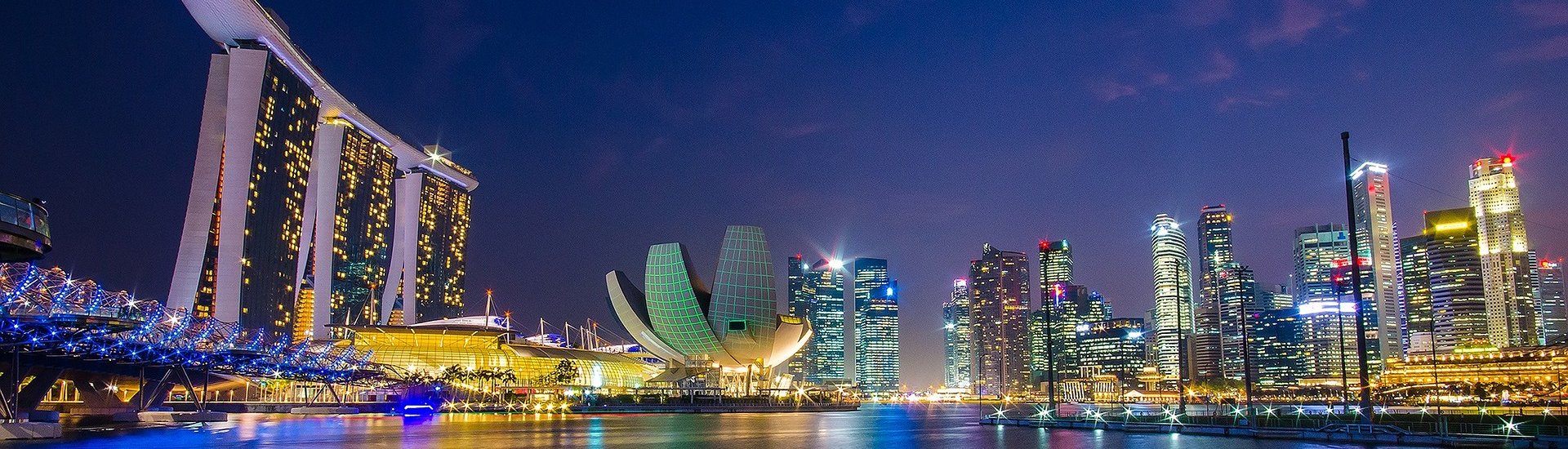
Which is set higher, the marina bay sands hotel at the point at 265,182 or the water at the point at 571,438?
the marina bay sands hotel at the point at 265,182

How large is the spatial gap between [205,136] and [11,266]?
61.2 metres

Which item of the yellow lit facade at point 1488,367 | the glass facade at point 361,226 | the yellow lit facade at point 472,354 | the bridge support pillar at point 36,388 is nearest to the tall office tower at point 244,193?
the yellow lit facade at point 472,354

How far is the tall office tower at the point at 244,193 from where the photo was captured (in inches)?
3954

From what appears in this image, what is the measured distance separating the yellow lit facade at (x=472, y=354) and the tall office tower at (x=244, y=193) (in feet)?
40.3

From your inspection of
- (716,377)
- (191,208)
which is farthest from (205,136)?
(716,377)

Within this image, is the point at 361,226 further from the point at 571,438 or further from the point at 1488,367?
the point at 1488,367

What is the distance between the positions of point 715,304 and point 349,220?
81.3m

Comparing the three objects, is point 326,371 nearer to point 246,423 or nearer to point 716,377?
point 246,423

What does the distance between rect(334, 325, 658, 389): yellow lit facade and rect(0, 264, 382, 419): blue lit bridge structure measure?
30231mm

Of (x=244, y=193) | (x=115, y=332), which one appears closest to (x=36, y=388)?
(x=115, y=332)

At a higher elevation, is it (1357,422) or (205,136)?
(205,136)

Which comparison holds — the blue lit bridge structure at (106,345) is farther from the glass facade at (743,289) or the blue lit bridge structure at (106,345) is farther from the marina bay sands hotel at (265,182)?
the glass facade at (743,289)

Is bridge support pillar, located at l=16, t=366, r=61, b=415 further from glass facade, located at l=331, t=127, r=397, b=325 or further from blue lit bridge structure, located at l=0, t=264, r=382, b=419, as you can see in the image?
glass facade, located at l=331, t=127, r=397, b=325

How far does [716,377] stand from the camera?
122812mm
